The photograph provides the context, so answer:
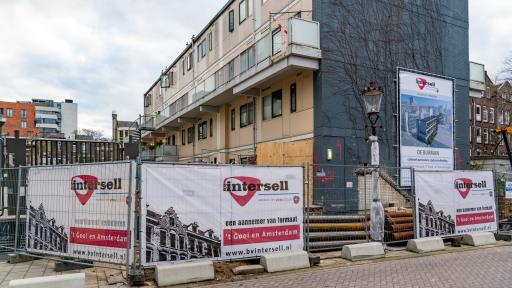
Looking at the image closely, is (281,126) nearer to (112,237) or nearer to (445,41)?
(445,41)

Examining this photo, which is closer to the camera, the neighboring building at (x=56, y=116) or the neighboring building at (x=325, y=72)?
the neighboring building at (x=325, y=72)

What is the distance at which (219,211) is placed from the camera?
820 cm

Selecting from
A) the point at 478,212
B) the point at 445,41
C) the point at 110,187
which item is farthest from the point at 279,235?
the point at 445,41

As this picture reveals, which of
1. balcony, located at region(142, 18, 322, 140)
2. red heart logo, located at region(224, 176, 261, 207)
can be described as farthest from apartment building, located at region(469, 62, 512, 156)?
red heart logo, located at region(224, 176, 261, 207)

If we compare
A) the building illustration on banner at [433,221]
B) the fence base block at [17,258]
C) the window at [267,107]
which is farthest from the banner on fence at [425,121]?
the fence base block at [17,258]

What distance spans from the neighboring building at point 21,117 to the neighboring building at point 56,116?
240 centimetres

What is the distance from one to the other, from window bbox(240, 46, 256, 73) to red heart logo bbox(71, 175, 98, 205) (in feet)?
42.6

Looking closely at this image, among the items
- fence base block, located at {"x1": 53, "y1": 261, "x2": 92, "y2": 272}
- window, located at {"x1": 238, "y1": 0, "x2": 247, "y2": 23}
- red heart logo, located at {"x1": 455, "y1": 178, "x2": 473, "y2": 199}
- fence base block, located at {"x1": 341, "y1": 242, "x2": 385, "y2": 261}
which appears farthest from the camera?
window, located at {"x1": 238, "y1": 0, "x2": 247, "y2": 23}

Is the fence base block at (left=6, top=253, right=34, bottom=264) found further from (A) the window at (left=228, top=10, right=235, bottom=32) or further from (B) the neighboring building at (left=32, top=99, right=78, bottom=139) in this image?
(B) the neighboring building at (left=32, top=99, right=78, bottom=139)

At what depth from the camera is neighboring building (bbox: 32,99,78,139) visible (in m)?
114

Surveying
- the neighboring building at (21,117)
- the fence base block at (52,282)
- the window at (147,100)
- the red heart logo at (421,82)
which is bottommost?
the fence base block at (52,282)

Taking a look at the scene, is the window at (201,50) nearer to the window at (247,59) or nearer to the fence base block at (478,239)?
the window at (247,59)

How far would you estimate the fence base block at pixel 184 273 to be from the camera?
7.24 m

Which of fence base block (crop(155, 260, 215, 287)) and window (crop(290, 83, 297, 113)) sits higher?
window (crop(290, 83, 297, 113))
